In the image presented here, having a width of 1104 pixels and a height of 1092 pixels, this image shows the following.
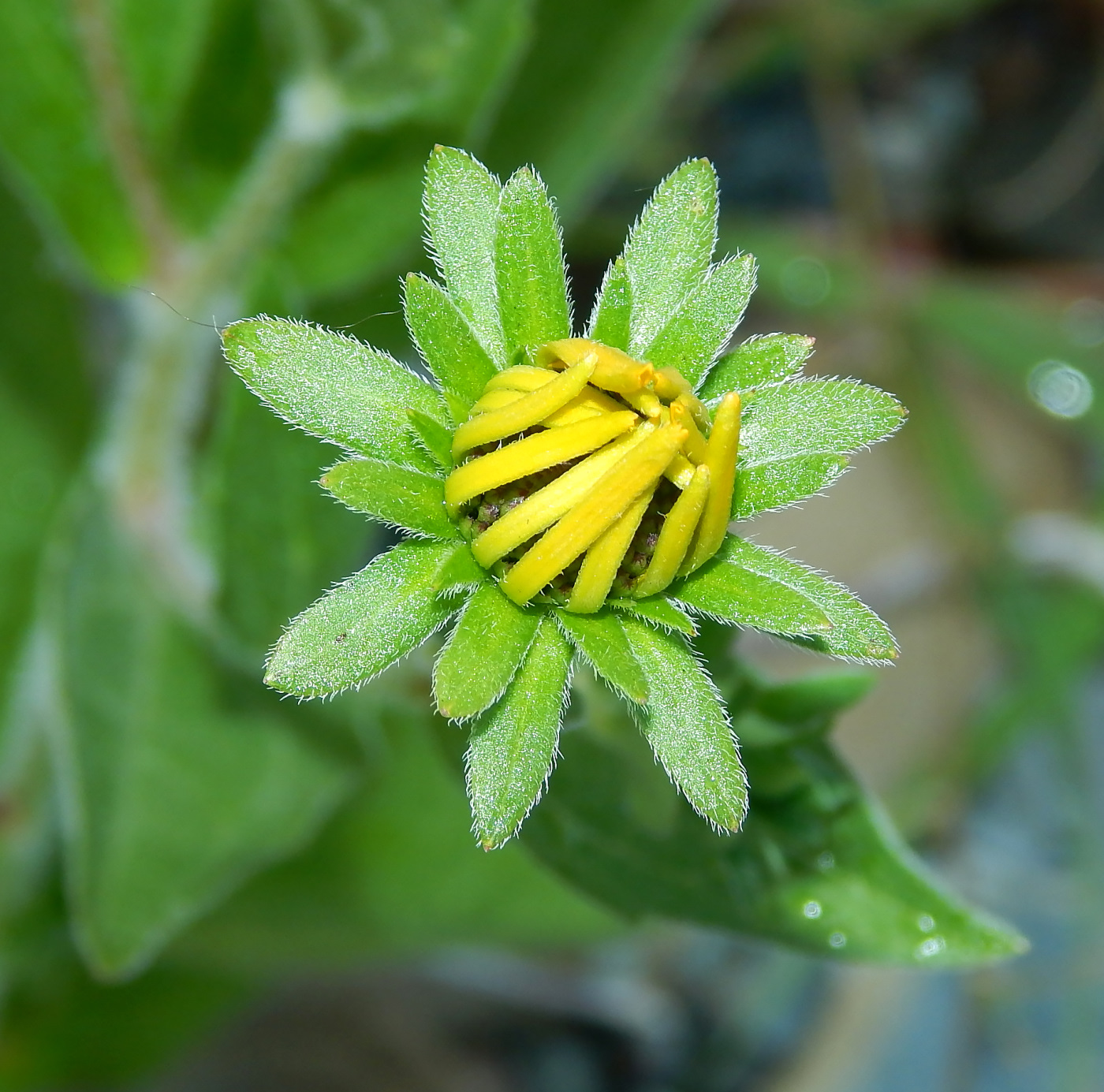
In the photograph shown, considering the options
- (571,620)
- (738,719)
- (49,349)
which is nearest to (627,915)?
(738,719)

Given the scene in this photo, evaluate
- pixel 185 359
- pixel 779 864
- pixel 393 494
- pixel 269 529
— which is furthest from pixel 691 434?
pixel 185 359

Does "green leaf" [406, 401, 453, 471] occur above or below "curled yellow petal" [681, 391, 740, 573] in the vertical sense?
below

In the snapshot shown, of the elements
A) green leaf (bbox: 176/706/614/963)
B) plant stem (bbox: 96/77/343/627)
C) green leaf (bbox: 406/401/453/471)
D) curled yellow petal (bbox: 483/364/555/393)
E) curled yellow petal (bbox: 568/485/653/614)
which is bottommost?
green leaf (bbox: 176/706/614/963)

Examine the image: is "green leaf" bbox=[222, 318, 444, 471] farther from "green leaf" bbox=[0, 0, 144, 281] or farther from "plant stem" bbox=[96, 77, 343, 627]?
"green leaf" bbox=[0, 0, 144, 281]

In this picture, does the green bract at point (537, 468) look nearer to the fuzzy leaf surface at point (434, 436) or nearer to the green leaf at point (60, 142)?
the fuzzy leaf surface at point (434, 436)

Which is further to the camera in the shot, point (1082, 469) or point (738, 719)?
point (1082, 469)

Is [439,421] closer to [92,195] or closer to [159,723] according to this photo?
[159,723]

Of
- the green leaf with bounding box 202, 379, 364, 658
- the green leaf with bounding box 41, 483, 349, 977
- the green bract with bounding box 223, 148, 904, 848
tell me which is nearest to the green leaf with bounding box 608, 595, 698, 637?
the green bract with bounding box 223, 148, 904, 848
